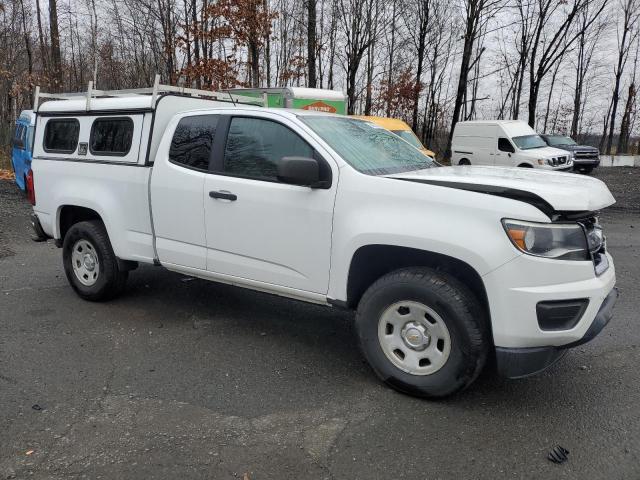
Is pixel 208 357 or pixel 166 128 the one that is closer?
pixel 208 357

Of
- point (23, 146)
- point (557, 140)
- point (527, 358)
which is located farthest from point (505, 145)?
point (527, 358)

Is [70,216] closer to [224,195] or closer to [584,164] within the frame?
[224,195]

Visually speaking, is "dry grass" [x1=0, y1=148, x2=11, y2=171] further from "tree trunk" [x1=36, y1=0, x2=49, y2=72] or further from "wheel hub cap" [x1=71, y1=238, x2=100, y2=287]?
"wheel hub cap" [x1=71, y1=238, x2=100, y2=287]

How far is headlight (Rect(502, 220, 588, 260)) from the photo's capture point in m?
3.02

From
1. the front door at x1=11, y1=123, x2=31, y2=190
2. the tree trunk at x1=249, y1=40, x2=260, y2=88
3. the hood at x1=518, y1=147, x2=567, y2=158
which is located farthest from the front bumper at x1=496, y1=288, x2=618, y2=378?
the tree trunk at x1=249, y1=40, x2=260, y2=88

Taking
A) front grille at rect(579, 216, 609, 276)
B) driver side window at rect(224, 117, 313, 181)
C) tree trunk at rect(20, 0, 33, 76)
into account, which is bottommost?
front grille at rect(579, 216, 609, 276)

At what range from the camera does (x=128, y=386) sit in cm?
367

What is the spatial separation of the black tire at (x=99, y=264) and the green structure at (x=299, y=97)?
6.48m

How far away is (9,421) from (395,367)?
2407 mm

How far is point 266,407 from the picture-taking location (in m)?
3.40

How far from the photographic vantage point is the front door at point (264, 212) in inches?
149

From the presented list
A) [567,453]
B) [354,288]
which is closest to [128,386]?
[354,288]

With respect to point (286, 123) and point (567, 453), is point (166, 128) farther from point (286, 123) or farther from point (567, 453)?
point (567, 453)

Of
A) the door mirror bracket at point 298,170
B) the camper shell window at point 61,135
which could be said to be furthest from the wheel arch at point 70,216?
the door mirror bracket at point 298,170
